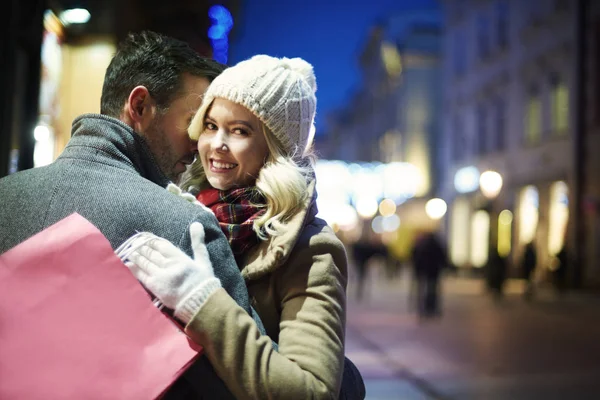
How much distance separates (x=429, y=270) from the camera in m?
18.1

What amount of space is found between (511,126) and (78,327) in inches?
1269

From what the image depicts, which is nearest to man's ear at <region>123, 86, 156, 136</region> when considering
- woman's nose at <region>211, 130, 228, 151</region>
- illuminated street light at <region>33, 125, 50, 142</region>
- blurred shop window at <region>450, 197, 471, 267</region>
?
woman's nose at <region>211, 130, 228, 151</region>

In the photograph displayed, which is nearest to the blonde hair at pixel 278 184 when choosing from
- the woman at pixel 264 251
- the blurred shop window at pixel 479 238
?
the woman at pixel 264 251

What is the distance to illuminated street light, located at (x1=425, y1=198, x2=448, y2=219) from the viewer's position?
39719 millimetres

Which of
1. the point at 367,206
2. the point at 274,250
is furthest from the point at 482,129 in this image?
the point at 274,250

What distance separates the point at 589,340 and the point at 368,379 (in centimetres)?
591

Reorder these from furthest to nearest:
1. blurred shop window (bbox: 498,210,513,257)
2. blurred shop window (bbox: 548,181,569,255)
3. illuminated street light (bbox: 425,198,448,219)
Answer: illuminated street light (bbox: 425,198,448,219) < blurred shop window (bbox: 498,210,513,257) < blurred shop window (bbox: 548,181,569,255)

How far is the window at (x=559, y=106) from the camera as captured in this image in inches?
1076

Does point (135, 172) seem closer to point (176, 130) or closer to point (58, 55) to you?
point (176, 130)

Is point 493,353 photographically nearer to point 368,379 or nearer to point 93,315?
point 368,379

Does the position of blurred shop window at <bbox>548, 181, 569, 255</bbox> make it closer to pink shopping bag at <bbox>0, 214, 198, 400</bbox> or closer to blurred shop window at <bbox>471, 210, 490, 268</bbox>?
blurred shop window at <bbox>471, 210, 490, 268</bbox>

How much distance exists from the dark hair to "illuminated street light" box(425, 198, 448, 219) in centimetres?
3778

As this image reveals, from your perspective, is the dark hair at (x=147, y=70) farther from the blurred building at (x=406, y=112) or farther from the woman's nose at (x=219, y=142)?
the blurred building at (x=406, y=112)

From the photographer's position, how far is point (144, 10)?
12.4 metres
